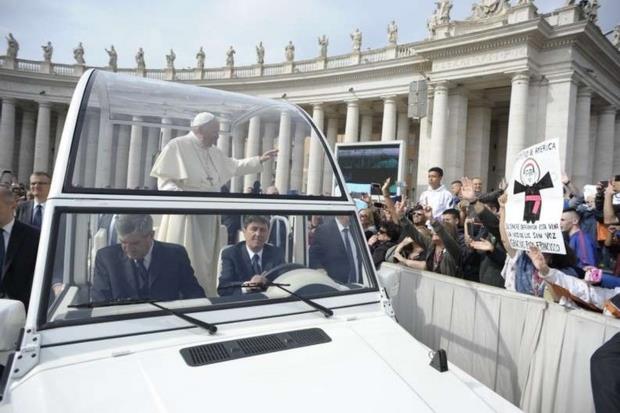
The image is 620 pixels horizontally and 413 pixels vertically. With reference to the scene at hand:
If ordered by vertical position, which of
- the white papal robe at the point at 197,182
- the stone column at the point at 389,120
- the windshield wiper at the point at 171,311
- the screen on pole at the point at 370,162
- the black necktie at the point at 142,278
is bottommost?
the windshield wiper at the point at 171,311

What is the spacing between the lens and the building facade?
21062mm

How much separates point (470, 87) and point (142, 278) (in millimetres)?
26015

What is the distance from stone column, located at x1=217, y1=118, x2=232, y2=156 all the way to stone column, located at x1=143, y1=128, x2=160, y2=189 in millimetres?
401

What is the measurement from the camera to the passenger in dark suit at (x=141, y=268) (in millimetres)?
2047

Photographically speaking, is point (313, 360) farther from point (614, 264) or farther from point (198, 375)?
point (614, 264)

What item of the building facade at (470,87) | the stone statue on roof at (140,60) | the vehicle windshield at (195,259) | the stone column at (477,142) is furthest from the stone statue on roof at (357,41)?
the vehicle windshield at (195,259)

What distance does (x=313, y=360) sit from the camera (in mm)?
1896

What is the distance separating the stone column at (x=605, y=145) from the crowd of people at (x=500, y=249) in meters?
23.0

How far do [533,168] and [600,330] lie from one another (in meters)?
1.31

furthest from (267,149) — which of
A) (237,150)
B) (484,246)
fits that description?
(484,246)

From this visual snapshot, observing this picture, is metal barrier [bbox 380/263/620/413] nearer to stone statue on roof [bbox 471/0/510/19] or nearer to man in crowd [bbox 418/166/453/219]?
man in crowd [bbox 418/166/453/219]

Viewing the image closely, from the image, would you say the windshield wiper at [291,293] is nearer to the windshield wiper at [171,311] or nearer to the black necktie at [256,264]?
the black necktie at [256,264]

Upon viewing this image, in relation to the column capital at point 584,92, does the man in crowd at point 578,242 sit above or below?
below

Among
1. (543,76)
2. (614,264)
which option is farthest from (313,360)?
(543,76)
